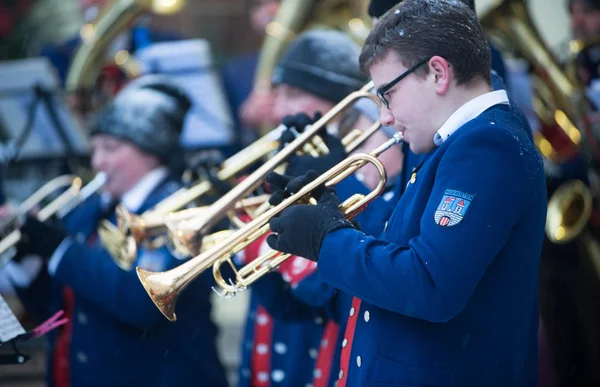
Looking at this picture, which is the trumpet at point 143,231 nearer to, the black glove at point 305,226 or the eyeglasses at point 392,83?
the black glove at point 305,226

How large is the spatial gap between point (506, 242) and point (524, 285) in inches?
6.1

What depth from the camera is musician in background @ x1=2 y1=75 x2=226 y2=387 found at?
135 inches

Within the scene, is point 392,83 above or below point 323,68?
above

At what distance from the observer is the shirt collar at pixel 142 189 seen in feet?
12.4

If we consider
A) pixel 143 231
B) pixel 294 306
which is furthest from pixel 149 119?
pixel 294 306

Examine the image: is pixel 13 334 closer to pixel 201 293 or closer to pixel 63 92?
pixel 201 293

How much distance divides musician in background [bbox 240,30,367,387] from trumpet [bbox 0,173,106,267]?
1076mm

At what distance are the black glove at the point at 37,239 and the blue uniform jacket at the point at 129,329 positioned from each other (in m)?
0.09

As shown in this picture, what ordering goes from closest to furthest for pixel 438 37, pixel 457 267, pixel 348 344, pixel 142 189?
pixel 457 267 < pixel 438 37 < pixel 348 344 < pixel 142 189

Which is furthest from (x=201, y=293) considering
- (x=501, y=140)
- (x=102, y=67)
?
(x=102, y=67)

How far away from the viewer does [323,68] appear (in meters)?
3.56

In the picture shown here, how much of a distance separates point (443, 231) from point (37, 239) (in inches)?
85.3

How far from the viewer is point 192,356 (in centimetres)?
354

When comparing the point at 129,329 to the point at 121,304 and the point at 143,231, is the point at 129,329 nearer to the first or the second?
the point at 121,304
